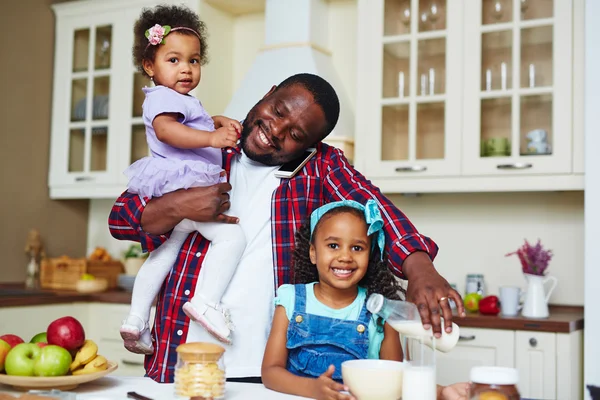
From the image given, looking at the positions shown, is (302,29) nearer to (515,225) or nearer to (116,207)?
(515,225)

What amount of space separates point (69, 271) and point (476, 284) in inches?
80.2

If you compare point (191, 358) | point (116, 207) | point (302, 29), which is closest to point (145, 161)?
point (116, 207)

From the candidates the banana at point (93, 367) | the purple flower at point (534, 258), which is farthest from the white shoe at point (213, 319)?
the purple flower at point (534, 258)

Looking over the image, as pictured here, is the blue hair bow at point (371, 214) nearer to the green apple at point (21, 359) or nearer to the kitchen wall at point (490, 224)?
the green apple at point (21, 359)

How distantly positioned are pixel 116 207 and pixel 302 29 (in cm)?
219

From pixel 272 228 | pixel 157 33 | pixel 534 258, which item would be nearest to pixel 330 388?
pixel 272 228

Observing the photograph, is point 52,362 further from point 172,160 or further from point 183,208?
point 172,160

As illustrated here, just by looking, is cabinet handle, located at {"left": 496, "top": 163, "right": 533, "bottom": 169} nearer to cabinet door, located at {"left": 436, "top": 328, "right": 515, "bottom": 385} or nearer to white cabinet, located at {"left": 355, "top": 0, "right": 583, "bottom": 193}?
white cabinet, located at {"left": 355, "top": 0, "right": 583, "bottom": 193}

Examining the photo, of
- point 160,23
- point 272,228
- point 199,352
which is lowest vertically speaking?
point 199,352

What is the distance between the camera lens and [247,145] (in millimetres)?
1637

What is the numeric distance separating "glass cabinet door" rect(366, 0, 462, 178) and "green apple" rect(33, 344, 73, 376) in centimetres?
218

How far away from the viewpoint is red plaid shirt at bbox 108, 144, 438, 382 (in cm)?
162

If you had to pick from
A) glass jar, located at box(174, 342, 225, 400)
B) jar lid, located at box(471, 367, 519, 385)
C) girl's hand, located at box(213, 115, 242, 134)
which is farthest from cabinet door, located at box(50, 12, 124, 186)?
jar lid, located at box(471, 367, 519, 385)

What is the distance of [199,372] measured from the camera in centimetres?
123
